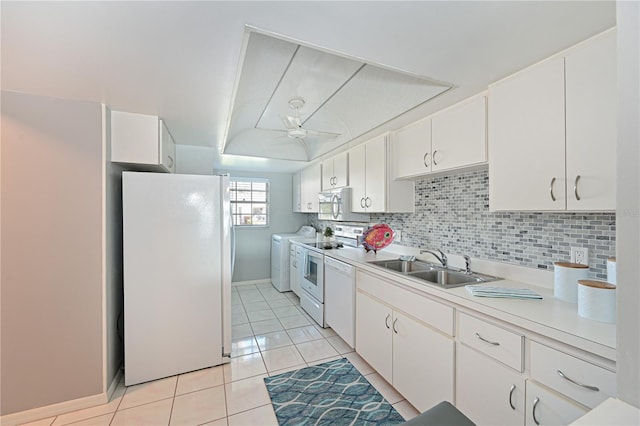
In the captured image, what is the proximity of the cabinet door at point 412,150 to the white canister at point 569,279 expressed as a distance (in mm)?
1099

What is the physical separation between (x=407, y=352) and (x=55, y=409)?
2.50m

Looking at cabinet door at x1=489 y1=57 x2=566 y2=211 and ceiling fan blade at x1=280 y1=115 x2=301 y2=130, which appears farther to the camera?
ceiling fan blade at x1=280 y1=115 x2=301 y2=130

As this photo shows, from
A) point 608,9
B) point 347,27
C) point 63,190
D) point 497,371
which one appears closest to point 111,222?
point 63,190

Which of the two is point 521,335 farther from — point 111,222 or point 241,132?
point 241,132

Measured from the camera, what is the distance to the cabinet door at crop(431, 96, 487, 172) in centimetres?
179

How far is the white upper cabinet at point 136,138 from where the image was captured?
7.01ft

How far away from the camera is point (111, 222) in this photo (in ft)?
6.96

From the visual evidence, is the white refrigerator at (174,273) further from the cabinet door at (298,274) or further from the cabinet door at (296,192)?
the cabinet door at (296,192)

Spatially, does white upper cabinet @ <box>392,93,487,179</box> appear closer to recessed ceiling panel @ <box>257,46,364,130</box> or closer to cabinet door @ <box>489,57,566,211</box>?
cabinet door @ <box>489,57,566,211</box>

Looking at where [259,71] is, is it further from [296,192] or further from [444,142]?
[296,192]

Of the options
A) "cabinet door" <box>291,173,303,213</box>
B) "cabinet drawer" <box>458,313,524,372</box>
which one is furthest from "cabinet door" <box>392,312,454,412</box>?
"cabinet door" <box>291,173,303,213</box>

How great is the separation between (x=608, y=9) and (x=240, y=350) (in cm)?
338

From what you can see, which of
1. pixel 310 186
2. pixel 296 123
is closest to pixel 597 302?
pixel 296 123

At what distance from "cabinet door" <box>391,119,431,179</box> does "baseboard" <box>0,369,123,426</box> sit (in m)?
3.00
